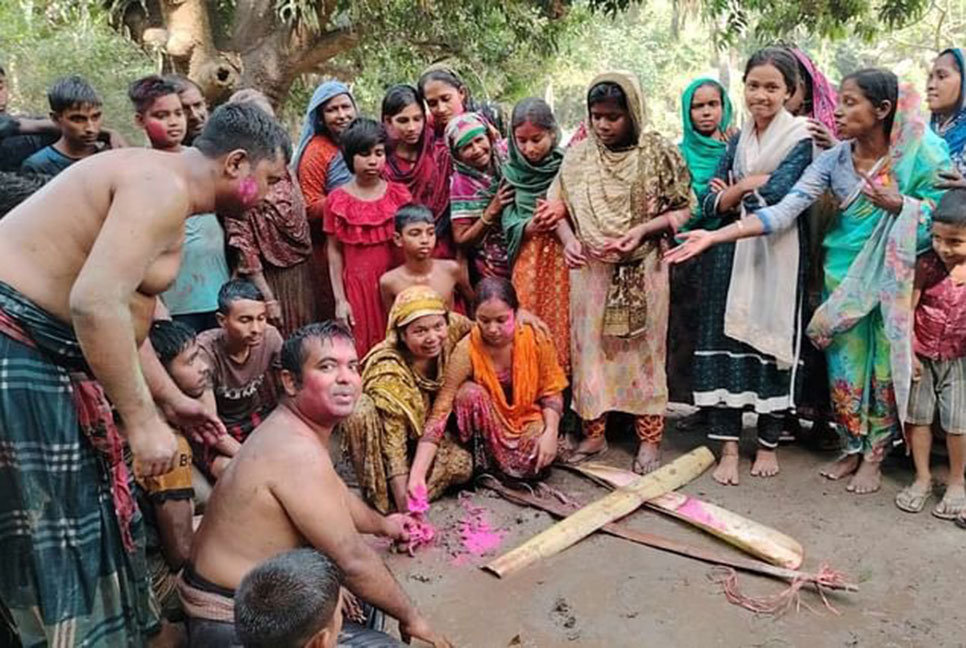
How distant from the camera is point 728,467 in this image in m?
4.09

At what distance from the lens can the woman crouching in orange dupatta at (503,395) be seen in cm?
388

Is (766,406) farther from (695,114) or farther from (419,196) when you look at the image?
(419,196)

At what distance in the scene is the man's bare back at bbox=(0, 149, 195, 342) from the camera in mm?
2021

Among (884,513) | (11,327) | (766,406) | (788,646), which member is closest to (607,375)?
(766,406)

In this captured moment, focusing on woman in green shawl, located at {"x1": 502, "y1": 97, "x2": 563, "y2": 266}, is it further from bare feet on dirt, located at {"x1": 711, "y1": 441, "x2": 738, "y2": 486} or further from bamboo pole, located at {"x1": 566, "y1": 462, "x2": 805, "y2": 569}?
bare feet on dirt, located at {"x1": 711, "y1": 441, "x2": 738, "y2": 486}

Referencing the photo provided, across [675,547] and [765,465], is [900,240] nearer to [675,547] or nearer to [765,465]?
[765,465]

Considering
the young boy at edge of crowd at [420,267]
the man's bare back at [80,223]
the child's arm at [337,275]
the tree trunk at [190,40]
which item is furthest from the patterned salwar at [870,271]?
the tree trunk at [190,40]

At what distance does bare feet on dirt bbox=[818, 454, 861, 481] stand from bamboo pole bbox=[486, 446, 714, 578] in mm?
566

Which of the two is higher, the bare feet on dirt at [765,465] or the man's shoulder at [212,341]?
the man's shoulder at [212,341]

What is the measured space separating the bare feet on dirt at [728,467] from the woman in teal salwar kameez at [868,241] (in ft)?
1.46

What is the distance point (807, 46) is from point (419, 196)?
2215 centimetres

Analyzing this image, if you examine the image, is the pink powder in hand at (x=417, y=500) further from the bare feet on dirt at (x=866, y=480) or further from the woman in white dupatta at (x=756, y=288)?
the bare feet on dirt at (x=866, y=480)

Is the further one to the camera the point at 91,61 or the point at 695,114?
the point at 91,61

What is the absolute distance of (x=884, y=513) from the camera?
3666mm
